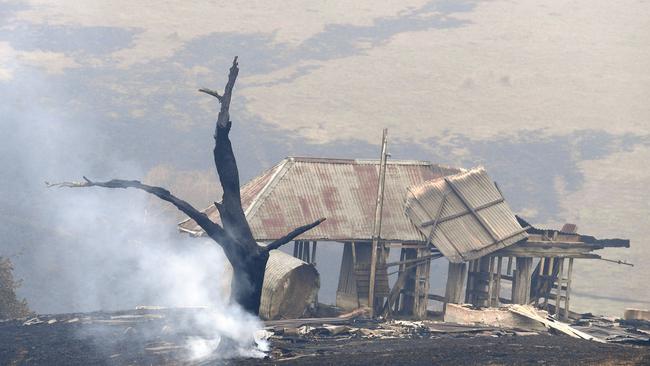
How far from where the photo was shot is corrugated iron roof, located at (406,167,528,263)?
39.2 metres

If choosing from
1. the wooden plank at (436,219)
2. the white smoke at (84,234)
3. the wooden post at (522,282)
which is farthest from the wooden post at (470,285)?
the white smoke at (84,234)

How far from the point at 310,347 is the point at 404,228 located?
13.5 meters

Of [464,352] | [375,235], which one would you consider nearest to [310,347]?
[464,352]

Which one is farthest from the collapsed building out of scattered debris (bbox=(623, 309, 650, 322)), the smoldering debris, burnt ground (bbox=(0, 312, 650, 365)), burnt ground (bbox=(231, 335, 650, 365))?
burnt ground (bbox=(231, 335, 650, 365))

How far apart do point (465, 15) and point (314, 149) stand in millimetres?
44260

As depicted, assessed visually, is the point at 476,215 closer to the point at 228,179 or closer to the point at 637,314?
the point at 637,314

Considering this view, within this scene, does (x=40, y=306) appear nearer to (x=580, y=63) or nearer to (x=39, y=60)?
(x=39, y=60)

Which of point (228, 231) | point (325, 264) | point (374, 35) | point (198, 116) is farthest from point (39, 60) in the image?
point (228, 231)

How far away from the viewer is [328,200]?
133ft

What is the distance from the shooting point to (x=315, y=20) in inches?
4567

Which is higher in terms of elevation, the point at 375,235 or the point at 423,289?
the point at 375,235

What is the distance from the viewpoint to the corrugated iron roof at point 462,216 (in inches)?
1544

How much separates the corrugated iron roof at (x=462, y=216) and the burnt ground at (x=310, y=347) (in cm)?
732

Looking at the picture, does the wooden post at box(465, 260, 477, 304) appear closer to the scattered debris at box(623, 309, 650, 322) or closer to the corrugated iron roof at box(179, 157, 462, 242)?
the corrugated iron roof at box(179, 157, 462, 242)
